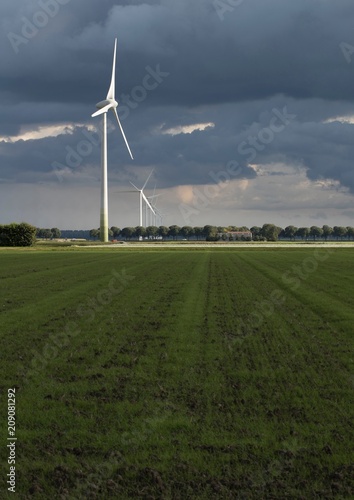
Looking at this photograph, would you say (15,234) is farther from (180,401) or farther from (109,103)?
(180,401)

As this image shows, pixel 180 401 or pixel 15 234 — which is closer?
pixel 180 401

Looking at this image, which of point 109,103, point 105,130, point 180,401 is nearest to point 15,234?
point 105,130

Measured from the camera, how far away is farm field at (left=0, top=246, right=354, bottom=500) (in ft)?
29.6

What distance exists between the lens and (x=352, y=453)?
389 inches

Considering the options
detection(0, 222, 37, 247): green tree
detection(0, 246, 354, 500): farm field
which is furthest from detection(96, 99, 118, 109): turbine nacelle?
detection(0, 246, 354, 500): farm field

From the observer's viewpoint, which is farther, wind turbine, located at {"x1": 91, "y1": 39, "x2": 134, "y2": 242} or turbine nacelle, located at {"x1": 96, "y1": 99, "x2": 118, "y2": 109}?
turbine nacelle, located at {"x1": 96, "y1": 99, "x2": 118, "y2": 109}

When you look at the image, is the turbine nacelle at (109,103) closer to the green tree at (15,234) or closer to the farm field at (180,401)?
the green tree at (15,234)

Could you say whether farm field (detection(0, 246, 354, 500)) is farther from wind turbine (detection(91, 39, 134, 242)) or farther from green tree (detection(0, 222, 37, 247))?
green tree (detection(0, 222, 37, 247))

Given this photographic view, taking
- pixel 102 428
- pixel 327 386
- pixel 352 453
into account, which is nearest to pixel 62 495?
pixel 102 428

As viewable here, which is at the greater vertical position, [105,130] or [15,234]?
[105,130]

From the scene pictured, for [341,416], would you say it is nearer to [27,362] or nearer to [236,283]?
[27,362]

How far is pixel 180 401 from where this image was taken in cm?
1253

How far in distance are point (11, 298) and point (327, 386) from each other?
21274 millimetres

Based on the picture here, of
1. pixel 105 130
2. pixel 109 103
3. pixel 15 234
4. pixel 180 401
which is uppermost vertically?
pixel 109 103
